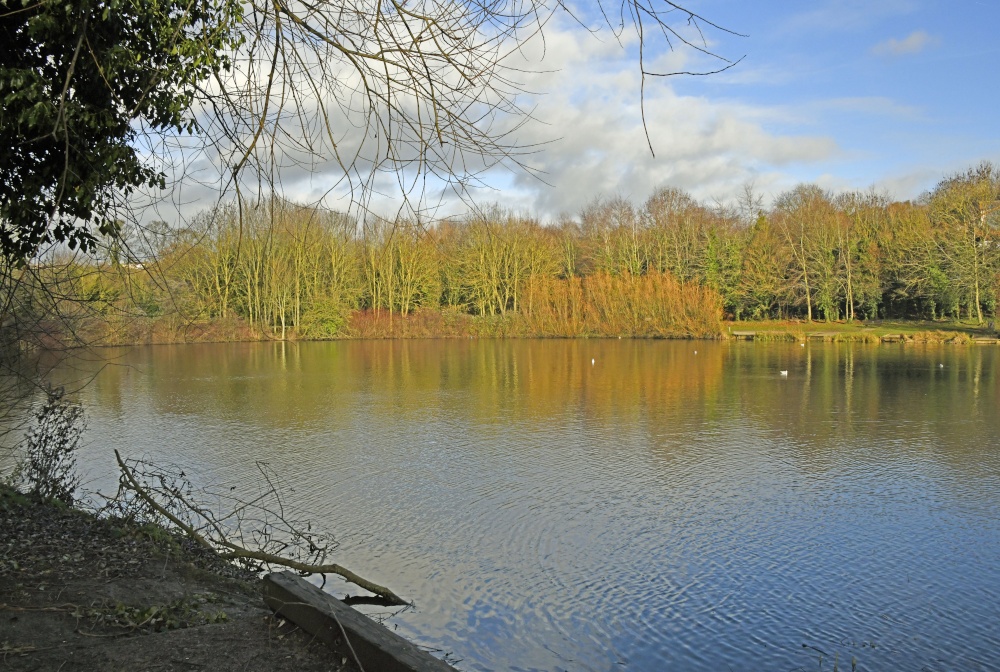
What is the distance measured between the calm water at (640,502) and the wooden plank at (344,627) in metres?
2.93

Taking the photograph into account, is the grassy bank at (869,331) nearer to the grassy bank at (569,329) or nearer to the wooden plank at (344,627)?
the grassy bank at (569,329)

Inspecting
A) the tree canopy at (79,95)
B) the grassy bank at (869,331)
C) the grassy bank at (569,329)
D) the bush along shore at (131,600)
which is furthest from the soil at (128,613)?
the grassy bank at (869,331)

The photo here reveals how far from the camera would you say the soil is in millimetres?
3707

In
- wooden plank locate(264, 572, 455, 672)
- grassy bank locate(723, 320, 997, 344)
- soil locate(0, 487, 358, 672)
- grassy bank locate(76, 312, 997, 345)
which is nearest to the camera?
wooden plank locate(264, 572, 455, 672)

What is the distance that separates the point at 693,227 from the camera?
176ft

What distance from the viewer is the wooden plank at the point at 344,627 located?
340 centimetres

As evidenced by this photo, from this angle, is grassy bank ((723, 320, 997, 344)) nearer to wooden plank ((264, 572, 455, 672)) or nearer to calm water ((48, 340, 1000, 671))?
calm water ((48, 340, 1000, 671))

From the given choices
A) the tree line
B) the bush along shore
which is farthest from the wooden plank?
the tree line

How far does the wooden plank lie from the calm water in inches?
115

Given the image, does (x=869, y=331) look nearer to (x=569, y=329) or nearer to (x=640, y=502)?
(x=569, y=329)

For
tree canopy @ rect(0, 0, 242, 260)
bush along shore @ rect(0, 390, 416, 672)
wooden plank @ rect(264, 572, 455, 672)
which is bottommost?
bush along shore @ rect(0, 390, 416, 672)

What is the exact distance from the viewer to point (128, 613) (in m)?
4.16

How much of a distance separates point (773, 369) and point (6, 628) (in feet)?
93.9

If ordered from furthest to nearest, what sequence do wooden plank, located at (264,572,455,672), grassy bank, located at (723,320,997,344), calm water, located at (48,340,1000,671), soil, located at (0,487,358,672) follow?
grassy bank, located at (723,320,997,344) < calm water, located at (48,340,1000,671) < soil, located at (0,487,358,672) < wooden plank, located at (264,572,455,672)
